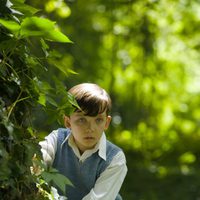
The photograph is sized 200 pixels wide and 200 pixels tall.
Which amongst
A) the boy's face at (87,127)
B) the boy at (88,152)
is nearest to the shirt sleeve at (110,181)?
the boy at (88,152)

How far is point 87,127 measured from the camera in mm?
3195

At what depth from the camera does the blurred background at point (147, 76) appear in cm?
959

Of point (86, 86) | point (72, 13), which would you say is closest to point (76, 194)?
point (86, 86)

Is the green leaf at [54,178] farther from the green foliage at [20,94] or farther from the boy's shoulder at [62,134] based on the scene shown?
the boy's shoulder at [62,134]

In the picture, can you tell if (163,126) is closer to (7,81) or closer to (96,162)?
(96,162)

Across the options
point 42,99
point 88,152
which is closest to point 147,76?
point 88,152

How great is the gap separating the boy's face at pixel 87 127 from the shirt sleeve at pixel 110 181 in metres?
0.15

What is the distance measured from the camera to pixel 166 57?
42.3ft

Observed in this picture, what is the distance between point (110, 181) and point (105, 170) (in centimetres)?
12

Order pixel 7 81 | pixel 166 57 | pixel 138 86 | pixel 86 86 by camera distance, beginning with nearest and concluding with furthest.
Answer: pixel 7 81 → pixel 86 86 → pixel 138 86 → pixel 166 57

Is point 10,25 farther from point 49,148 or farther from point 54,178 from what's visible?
point 49,148

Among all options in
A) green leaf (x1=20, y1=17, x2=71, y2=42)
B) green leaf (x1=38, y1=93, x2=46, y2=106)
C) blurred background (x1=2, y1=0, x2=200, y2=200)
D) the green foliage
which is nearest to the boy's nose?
the green foliage

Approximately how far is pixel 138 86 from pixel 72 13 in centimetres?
269

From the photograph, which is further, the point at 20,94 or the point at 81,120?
the point at 81,120
